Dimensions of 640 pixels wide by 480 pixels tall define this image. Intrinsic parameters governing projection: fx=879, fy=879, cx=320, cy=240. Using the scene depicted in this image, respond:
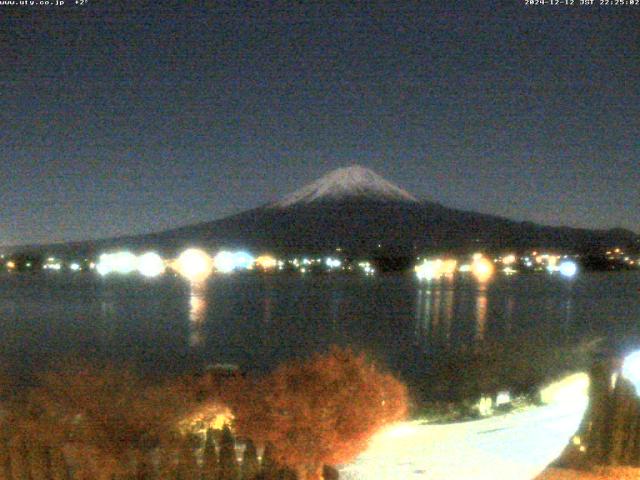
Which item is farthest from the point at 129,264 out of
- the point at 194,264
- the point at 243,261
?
the point at 243,261

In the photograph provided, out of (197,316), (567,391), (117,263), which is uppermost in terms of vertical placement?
(117,263)

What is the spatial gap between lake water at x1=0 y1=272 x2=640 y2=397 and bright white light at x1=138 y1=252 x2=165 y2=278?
4041cm

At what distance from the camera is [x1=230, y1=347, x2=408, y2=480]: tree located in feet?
18.5

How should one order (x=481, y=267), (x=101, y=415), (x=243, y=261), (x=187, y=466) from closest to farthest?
(x=187, y=466), (x=101, y=415), (x=243, y=261), (x=481, y=267)

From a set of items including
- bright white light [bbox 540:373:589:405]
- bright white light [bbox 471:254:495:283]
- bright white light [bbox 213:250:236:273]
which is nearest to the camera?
bright white light [bbox 540:373:589:405]

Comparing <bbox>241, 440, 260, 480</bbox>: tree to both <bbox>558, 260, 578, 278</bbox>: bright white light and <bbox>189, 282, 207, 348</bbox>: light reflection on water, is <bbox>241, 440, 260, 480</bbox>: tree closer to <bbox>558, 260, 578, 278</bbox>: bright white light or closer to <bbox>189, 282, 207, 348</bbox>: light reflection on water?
<bbox>189, 282, 207, 348</bbox>: light reflection on water

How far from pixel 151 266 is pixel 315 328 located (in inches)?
2781

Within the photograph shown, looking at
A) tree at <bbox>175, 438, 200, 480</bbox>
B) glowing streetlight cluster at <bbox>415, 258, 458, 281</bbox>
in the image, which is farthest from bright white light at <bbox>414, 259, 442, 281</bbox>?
tree at <bbox>175, 438, 200, 480</bbox>

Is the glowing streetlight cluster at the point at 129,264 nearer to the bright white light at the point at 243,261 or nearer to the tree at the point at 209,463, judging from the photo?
the bright white light at the point at 243,261

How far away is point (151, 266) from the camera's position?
9888 centimetres

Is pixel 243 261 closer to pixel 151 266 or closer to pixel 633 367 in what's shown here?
pixel 151 266

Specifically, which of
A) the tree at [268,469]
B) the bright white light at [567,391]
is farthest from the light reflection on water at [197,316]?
the tree at [268,469]

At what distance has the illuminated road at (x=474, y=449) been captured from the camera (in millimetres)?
4820

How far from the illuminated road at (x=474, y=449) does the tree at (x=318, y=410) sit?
0.54 feet
